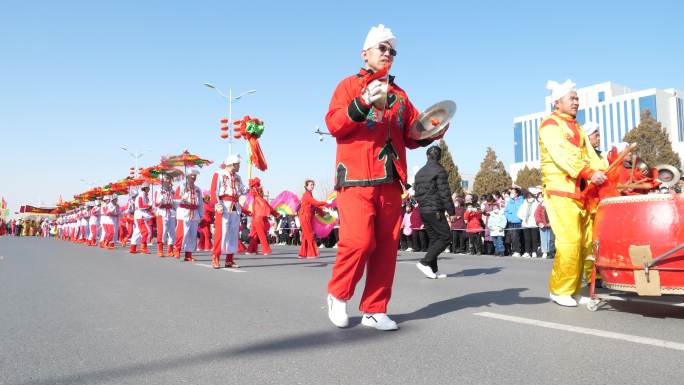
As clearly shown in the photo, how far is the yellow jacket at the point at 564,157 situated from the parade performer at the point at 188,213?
916cm

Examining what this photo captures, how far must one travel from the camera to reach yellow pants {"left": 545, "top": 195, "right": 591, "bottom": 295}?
516 centimetres

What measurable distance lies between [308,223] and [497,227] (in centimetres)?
511

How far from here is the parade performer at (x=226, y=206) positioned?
1055 centimetres

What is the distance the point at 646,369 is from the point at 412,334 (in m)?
1.49

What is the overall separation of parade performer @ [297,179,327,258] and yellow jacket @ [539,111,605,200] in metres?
8.76

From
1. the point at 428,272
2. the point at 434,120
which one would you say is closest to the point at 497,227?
the point at 428,272

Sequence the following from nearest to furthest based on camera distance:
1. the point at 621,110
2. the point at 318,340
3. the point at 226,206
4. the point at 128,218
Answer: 1. the point at 318,340
2. the point at 226,206
3. the point at 128,218
4. the point at 621,110

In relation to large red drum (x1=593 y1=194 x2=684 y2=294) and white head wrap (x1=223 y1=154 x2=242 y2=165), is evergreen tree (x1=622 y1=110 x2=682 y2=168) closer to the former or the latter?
white head wrap (x1=223 y1=154 x2=242 y2=165)

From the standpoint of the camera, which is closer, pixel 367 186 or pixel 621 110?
pixel 367 186

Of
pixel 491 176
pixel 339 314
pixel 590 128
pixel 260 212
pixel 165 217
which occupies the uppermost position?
pixel 491 176

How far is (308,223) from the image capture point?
14.1m

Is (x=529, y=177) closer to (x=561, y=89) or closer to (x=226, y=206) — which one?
(x=226, y=206)

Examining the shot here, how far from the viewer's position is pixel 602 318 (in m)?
4.61

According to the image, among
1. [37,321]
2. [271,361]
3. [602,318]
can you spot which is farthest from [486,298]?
[37,321]
